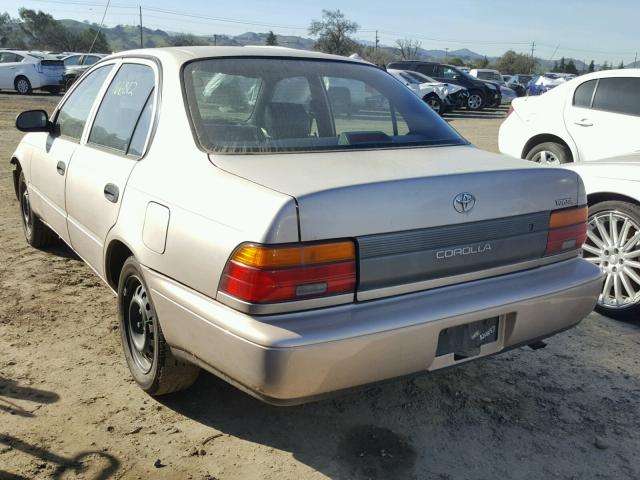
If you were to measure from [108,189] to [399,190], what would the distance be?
160 cm

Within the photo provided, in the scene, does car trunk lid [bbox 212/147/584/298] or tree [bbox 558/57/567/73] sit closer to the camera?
car trunk lid [bbox 212/147/584/298]

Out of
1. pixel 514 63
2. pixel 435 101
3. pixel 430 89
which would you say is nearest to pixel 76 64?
pixel 430 89

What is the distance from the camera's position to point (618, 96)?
6.74m

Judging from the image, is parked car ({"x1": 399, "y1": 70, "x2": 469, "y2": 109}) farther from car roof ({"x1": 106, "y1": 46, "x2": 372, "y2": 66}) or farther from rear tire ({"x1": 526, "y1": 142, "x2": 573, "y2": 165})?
car roof ({"x1": 106, "y1": 46, "x2": 372, "y2": 66})

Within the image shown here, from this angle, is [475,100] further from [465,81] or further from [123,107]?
[123,107]

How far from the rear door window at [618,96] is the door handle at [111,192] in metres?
5.50

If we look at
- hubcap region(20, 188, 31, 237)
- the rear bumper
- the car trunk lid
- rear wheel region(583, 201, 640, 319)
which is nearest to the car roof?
the car trunk lid

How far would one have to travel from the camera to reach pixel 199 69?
3152 mm

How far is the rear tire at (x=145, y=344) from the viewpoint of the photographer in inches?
114

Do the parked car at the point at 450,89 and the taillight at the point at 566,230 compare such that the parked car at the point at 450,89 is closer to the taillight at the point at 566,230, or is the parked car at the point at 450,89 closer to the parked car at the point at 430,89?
the parked car at the point at 430,89

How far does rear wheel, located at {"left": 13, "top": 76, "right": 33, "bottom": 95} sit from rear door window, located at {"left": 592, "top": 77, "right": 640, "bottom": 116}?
22165 millimetres

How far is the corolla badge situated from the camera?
2.53m

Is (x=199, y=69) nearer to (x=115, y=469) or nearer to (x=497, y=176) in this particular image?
(x=497, y=176)

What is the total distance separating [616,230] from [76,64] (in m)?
27.2
